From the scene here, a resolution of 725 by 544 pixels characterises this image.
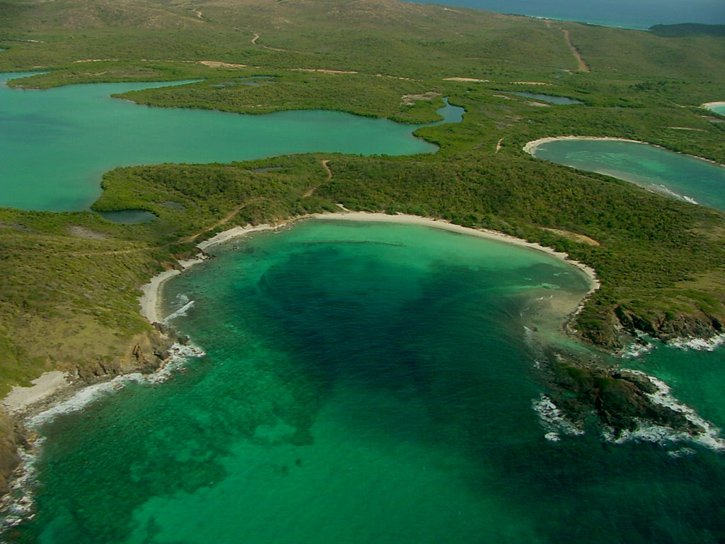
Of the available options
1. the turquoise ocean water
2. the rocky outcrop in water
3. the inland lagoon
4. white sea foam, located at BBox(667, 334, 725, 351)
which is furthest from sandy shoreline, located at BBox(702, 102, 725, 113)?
the rocky outcrop in water

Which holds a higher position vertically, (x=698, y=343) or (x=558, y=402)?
(x=698, y=343)

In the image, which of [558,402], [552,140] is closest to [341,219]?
[558,402]

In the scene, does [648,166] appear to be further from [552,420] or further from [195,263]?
[195,263]

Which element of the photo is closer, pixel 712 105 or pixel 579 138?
pixel 579 138

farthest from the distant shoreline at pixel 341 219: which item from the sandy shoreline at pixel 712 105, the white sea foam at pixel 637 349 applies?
the sandy shoreline at pixel 712 105

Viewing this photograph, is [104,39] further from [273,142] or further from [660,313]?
[660,313]

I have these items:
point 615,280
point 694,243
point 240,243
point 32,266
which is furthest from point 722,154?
point 32,266
